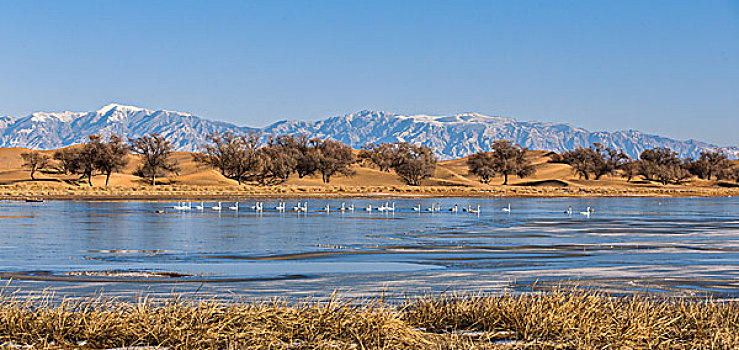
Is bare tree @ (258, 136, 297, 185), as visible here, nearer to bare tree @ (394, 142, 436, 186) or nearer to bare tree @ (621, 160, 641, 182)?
bare tree @ (394, 142, 436, 186)

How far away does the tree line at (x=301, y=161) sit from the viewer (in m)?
96.5

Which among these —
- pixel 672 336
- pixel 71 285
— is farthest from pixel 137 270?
pixel 672 336

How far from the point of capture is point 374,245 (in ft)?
79.7

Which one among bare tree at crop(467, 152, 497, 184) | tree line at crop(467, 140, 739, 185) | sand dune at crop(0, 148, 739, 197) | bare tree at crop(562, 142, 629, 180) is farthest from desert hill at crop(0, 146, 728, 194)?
bare tree at crop(562, 142, 629, 180)

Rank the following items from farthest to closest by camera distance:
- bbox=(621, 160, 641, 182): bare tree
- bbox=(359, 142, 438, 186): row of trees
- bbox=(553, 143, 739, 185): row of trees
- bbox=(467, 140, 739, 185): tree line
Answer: bbox=(553, 143, 739, 185): row of trees < bbox=(621, 160, 641, 182): bare tree < bbox=(467, 140, 739, 185): tree line < bbox=(359, 142, 438, 186): row of trees

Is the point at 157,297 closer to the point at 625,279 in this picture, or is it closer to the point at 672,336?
the point at 672,336

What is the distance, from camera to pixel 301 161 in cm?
10938

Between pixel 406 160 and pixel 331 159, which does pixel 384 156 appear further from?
pixel 331 159

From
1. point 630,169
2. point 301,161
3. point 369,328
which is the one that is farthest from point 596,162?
point 369,328

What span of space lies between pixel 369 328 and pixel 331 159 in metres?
101

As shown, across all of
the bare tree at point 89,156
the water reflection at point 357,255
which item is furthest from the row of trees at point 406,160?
the water reflection at point 357,255

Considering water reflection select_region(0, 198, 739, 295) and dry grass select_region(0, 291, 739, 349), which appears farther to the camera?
water reflection select_region(0, 198, 739, 295)

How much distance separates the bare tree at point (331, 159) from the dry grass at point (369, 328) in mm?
99223

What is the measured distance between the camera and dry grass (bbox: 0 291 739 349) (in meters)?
8.16
